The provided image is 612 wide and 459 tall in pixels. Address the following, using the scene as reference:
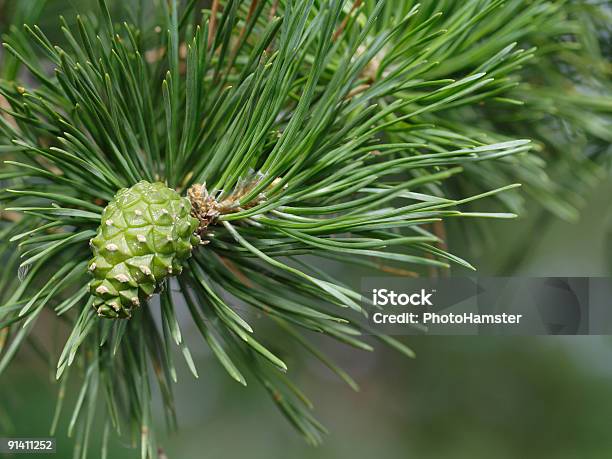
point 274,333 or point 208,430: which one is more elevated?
point 274,333

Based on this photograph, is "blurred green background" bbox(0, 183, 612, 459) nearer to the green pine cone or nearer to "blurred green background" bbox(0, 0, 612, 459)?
"blurred green background" bbox(0, 0, 612, 459)

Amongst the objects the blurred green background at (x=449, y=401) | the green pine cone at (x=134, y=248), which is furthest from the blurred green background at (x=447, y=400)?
the green pine cone at (x=134, y=248)

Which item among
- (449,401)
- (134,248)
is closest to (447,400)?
(449,401)

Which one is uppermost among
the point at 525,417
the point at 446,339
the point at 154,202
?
the point at 154,202

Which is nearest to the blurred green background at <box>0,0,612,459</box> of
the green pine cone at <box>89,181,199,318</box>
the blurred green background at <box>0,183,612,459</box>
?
the blurred green background at <box>0,183,612,459</box>

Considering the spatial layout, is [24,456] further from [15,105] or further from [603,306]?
[603,306]

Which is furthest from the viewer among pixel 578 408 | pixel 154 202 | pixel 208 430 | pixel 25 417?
pixel 208 430

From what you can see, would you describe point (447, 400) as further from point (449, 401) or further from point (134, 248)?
point (134, 248)

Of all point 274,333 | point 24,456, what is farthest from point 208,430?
point 24,456
